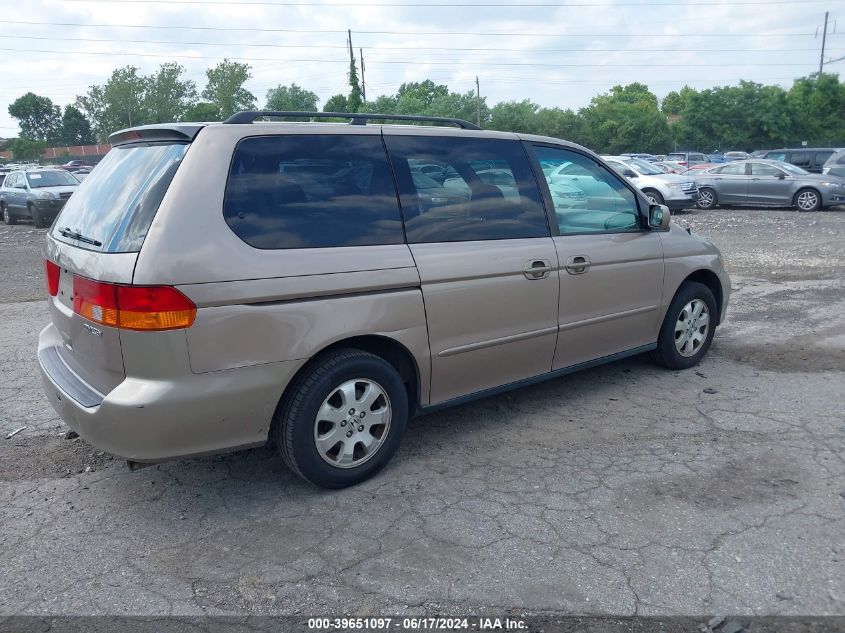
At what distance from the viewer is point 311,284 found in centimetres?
341

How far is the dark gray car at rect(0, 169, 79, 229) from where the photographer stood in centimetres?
1791

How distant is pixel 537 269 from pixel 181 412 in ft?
7.35

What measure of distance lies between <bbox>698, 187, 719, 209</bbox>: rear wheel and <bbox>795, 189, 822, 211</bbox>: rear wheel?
80.5 inches

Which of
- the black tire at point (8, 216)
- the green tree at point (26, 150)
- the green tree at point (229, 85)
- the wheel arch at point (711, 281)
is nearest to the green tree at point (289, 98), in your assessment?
the green tree at point (229, 85)

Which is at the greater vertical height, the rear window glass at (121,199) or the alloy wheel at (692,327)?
the rear window glass at (121,199)

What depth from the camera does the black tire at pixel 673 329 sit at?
5.39m

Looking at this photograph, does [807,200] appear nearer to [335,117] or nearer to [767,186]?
[767,186]

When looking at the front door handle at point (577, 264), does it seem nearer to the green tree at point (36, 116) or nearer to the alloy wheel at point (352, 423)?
the alloy wheel at point (352, 423)

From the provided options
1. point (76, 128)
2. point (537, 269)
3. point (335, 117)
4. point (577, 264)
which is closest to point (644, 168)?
point (577, 264)

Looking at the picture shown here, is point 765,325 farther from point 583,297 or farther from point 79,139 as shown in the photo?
point 79,139

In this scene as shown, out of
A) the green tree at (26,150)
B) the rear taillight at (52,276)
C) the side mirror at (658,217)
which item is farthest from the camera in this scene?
the green tree at (26,150)

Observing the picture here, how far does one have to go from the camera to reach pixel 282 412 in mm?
3518

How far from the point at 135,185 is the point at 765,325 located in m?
6.10

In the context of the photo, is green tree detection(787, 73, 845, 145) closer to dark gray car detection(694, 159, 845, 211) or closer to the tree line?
the tree line
